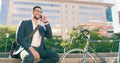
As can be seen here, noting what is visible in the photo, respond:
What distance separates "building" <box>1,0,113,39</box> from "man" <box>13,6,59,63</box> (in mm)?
59144

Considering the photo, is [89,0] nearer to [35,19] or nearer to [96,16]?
[96,16]

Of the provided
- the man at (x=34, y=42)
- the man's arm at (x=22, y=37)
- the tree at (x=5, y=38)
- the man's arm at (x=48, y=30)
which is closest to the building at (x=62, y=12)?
the tree at (x=5, y=38)

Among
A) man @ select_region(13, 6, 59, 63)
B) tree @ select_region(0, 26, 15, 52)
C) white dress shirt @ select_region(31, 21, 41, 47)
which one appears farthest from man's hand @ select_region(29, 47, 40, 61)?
tree @ select_region(0, 26, 15, 52)

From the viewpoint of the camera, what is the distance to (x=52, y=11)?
222ft

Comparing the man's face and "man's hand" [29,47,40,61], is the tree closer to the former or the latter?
the man's face

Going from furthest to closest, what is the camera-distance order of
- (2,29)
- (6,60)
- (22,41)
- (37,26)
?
(2,29) < (6,60) < (37,26) < (22,41)

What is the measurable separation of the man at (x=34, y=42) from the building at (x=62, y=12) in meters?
59.1

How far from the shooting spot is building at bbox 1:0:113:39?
212 ft

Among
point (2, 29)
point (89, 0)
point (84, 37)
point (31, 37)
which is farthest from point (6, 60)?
point (89, 0)

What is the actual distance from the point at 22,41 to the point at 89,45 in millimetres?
1079

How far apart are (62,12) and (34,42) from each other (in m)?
63.2

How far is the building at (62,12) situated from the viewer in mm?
64562

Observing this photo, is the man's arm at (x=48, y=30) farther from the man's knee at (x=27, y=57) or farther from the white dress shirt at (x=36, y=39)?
the man's knee at (x=27, y=57)

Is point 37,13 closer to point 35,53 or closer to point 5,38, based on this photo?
point 35,53
